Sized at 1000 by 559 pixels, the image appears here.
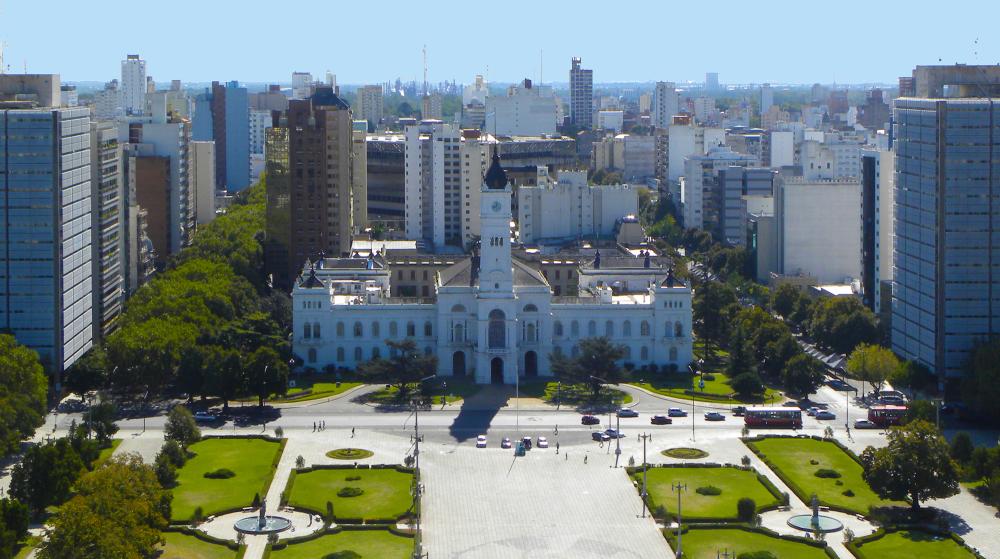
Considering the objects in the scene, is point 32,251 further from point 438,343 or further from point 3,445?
point 438,343

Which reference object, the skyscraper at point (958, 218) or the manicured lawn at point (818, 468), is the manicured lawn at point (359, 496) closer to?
the manicured lawn at point (818, 468)

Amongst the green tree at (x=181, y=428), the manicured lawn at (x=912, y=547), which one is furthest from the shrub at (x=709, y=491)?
the green tree at (x=181, y=428)

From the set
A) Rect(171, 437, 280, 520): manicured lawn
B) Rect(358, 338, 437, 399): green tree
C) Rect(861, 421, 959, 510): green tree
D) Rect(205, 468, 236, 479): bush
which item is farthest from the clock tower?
Rect(861, 421, 959, 510): green tree

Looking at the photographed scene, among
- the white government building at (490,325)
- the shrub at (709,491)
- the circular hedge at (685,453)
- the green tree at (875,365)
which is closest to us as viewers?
the shrub at (709,491)

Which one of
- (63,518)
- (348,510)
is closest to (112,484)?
(63,518)

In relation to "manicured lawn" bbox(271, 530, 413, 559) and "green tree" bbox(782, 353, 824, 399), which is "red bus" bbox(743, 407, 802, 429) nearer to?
"green tree" bbox(782, 353, 824, 399)

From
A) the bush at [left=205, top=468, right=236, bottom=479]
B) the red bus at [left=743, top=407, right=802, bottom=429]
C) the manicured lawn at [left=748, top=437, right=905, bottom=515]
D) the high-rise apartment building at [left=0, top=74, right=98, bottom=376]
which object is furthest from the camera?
the high-rise apartment building at [left=0, top=74, right=98, bottom=376]
